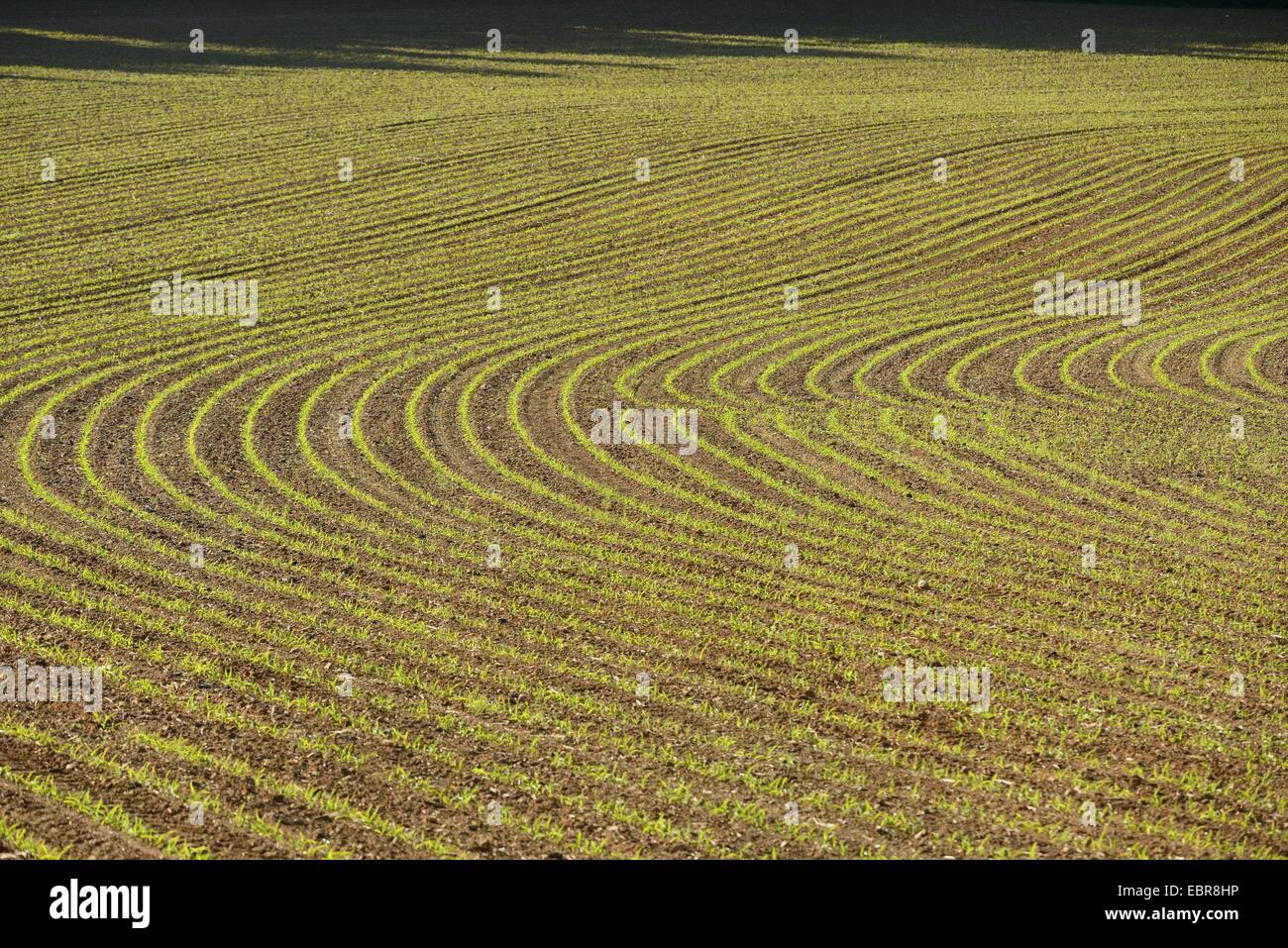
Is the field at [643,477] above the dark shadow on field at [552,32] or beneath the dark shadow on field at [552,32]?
beneath

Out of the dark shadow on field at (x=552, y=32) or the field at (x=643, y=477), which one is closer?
the field at (x=643, y=477)

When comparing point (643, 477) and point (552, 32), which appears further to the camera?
point (552, 32)

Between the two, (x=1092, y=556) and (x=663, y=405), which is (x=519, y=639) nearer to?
(x=1092, y=556)

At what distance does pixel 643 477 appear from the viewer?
19.8 metres

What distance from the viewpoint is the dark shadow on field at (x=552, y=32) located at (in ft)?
190

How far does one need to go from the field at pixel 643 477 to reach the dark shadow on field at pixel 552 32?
10.1 m

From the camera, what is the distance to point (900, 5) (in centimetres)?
7731

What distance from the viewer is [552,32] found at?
6681 centimetres

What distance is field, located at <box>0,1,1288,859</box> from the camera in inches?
456

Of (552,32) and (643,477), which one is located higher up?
(552,32)

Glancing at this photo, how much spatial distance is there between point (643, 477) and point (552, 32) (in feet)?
170

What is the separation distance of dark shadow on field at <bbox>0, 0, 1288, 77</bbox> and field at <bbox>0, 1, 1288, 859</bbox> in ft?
33.2
